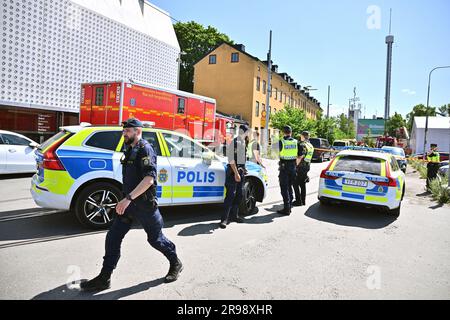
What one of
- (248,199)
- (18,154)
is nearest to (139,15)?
(18,154)

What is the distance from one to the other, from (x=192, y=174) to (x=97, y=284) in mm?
2729

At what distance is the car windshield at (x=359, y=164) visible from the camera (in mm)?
6527

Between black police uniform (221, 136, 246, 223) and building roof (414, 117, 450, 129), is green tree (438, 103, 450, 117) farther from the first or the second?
black police uniform (221, 136, 246, 223)

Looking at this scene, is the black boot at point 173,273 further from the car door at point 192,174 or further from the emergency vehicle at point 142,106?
the emergency vehicle at point 142,106

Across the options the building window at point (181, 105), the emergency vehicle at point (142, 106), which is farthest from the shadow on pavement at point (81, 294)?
the building window at point (181, 105)

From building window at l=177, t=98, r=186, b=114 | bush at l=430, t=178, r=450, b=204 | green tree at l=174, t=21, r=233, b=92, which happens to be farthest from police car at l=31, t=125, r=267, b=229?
green tree at l=174, t=21, r=233, b=92

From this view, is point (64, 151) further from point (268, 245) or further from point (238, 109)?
point (238, 109)

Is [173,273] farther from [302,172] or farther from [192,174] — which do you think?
[302,172]

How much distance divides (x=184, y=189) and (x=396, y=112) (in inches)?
3558

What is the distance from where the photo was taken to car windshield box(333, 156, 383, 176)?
653 cm

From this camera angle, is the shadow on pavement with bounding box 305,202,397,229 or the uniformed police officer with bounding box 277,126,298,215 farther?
the uniformed police officer with bounding box 277,126,298,215

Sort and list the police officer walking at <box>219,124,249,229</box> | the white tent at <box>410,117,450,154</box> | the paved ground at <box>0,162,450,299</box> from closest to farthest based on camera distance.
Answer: the paved ground at <box>0,162,450,299</box>
the police officer walking at <box>219,124,249,229</box>
the white tent at <box>410,117,450,154</box>

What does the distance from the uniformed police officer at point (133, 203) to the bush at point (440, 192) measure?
9019 millimetres

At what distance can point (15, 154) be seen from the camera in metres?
9.00
